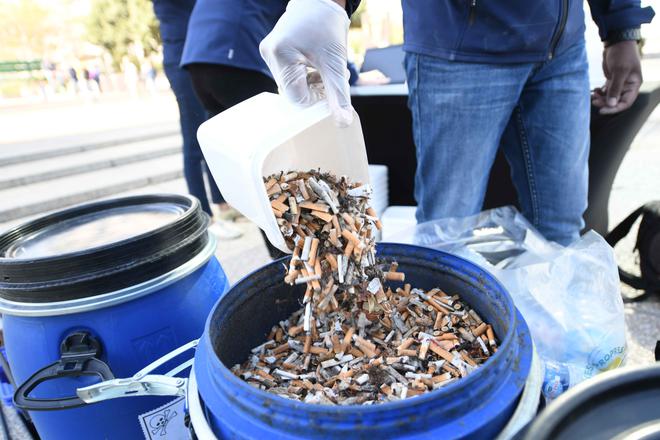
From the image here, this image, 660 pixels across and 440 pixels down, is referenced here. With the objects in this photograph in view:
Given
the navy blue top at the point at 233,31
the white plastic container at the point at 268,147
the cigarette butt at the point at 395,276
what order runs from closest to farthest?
the white plastic container at the point at 268,147 < the cigarette butt at the point at 395,276 < the navy blue top at the point at 233,31

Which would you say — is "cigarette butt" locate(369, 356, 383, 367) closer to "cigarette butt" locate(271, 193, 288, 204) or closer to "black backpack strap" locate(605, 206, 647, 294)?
"cigarette butt" locate(271, 193, 288, 204)

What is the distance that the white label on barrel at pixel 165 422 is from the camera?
1.22m

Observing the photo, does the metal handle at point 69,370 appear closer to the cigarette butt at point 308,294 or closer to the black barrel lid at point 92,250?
the black barrel lid at point 92,250

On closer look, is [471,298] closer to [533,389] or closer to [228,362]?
[533,389]

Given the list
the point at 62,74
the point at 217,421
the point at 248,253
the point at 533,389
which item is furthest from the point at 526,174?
the point at 62,74

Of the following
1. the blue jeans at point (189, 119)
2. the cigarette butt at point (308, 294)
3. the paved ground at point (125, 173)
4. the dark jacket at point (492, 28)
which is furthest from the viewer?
the paved ground at point (125, 173)

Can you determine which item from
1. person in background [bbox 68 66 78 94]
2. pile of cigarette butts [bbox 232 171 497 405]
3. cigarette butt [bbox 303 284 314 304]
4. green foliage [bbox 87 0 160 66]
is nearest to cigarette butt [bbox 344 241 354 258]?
pile of cigarette butts [bbox 232 171 497 405]

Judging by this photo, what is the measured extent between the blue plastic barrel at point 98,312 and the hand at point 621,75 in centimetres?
161

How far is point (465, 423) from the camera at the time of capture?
0.71 metres

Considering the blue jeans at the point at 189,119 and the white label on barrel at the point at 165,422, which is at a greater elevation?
the blue jeans at the point at 189,119

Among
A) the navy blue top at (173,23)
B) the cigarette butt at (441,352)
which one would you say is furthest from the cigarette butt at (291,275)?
the navy blue top at (173,23)

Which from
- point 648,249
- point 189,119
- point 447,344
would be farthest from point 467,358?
point 189,119

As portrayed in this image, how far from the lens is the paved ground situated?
3.13 m

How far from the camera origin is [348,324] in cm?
111
